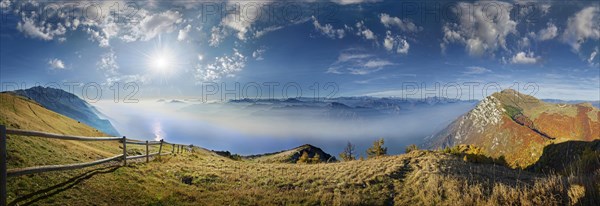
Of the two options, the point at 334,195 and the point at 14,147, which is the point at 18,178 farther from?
the point at 334,195

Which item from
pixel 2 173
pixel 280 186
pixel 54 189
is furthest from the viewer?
pixel 280 186

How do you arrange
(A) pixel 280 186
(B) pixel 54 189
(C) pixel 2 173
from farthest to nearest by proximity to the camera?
(A) pixel 280 186 → (B) pixel 54 189 → (C) pixel 2 173

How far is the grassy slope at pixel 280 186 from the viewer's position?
1234cm

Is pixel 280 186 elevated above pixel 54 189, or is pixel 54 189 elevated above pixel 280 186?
pixel 54 189

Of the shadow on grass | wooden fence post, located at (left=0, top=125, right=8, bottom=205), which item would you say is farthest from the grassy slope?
wooden fence post, located at (left=0, top=125, right=8, bottom=205)

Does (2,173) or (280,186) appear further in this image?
(280,186)

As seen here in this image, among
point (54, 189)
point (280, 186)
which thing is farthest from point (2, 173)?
point (280, 186)

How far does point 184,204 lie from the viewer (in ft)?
45.2

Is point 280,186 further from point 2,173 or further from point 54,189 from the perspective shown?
point 2,173

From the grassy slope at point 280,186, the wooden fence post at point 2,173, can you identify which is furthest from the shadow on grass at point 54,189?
the wooden fence post at point 2,173

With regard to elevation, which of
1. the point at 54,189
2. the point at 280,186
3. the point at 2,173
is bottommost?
the point at 280,186

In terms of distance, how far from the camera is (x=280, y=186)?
61.3 feet

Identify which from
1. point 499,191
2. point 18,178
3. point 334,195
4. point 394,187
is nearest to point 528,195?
point 499,191

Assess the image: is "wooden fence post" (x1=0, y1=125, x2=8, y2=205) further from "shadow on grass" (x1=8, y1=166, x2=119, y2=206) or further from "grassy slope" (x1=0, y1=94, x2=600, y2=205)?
"grassy slope" (x1=0, y1=94, x2=600, y2=205)
